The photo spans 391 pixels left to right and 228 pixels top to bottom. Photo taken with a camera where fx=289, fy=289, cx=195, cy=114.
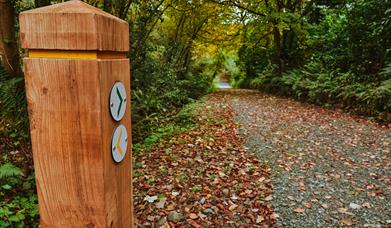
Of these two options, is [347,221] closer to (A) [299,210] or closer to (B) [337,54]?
(A) [299,210]

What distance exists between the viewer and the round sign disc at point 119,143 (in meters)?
1.06

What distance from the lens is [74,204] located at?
1.04 meters

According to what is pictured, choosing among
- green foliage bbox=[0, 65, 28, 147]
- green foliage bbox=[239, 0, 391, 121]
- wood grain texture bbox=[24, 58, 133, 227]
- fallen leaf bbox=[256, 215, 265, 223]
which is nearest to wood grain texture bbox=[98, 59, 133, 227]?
wood grain texture bbox=[24, 58, 133, 227]

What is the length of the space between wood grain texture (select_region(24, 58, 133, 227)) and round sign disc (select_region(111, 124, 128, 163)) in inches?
1.0

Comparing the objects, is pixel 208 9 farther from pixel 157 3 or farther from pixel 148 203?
pixel 148 203

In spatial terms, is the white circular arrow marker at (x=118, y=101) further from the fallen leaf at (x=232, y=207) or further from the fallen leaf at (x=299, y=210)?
the fallen leaf at (x=299, y=210)

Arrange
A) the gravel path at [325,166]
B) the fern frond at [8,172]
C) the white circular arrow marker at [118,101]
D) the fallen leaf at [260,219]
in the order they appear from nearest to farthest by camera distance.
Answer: the white circular arrow marker at [118,101], the fern frond at [8,172], the fallen leaf at [260,219], the gravel path at [325,166]

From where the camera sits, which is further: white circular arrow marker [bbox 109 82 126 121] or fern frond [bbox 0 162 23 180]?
fern frond [bbox 0 162 23 180]

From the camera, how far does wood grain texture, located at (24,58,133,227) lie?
3.19 feet

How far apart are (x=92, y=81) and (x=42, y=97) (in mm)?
203

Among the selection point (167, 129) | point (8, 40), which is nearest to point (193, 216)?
point (167, 129)

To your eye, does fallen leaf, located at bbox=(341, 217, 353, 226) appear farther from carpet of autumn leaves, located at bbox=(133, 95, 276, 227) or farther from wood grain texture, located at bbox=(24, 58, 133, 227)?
wood grain texture, located at bbox=(24, 58, 133, 227)

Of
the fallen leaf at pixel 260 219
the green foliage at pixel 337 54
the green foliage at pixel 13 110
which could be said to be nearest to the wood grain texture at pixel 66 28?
the fallen leaf at pixel 260 219

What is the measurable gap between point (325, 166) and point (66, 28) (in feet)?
13.7
